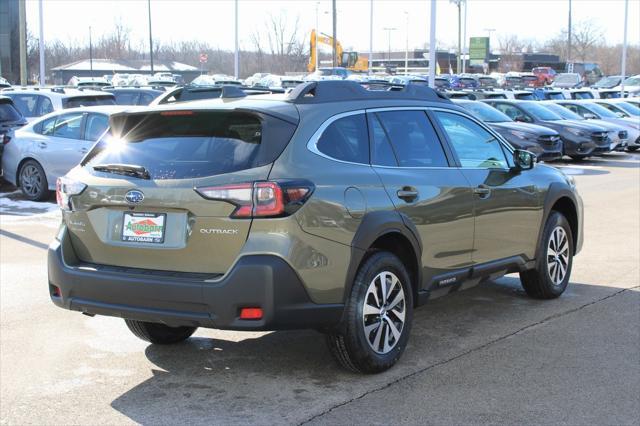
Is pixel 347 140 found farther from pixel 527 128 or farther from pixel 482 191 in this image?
pixel 527 128

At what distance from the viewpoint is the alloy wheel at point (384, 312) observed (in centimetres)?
522

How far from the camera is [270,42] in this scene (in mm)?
103875

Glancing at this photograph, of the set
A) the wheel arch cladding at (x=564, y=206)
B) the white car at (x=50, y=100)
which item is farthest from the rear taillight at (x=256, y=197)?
the white car at (x=50, y=100)

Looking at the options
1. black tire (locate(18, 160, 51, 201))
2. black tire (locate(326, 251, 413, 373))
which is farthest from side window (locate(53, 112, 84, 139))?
black tire (locate(326, 251, 413, 373))

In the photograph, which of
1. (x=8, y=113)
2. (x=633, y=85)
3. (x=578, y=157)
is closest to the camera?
(x=8, y=113)

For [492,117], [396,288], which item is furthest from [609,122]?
[396,288]

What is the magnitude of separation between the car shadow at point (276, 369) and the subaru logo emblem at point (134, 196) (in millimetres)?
1143

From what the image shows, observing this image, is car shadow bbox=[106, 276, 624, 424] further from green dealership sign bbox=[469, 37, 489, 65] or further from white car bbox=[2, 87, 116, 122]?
green dealership sign bbox=[469, 37, 489, 65]

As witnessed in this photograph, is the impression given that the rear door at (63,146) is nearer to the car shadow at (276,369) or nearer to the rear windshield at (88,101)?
the rear windshield at (88,101)

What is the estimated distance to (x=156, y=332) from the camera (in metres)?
5.92

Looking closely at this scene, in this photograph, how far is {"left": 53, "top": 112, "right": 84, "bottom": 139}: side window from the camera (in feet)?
45.1

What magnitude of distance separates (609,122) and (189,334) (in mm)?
21359

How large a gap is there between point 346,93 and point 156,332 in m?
2.10

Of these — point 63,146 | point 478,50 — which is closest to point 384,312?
point 63,146
